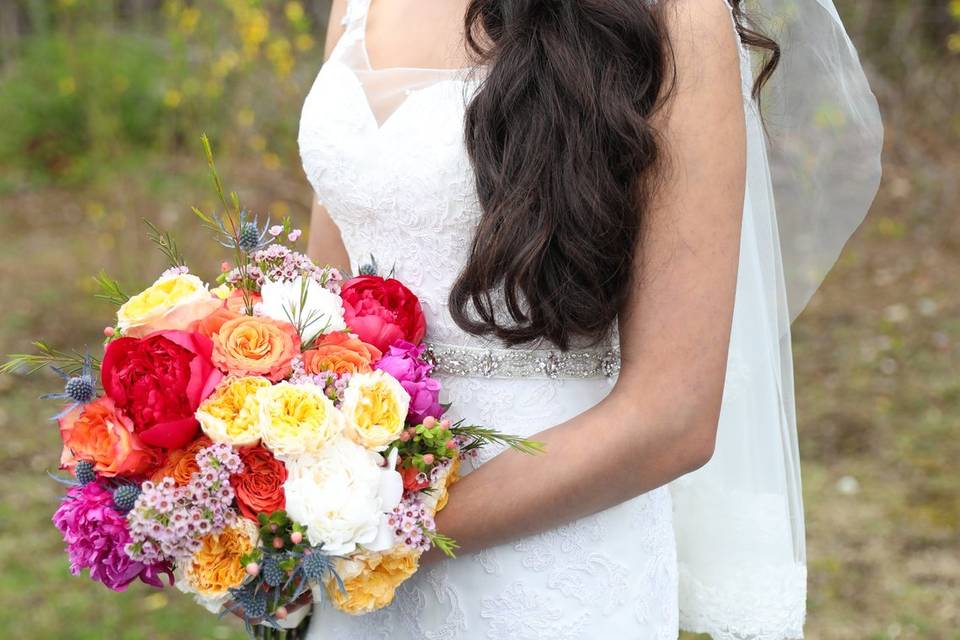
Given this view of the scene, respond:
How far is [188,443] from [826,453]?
4118 millimetres

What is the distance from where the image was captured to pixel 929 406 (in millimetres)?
5324

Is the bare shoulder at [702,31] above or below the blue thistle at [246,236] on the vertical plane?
above

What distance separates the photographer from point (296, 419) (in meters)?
1.43

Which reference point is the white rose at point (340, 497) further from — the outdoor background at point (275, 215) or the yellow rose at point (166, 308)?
the outdoor background at point (275, 215)

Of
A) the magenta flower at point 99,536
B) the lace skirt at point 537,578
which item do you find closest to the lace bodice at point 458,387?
A: the lace skirt at point 537,578

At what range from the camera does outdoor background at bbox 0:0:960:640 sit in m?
4.20

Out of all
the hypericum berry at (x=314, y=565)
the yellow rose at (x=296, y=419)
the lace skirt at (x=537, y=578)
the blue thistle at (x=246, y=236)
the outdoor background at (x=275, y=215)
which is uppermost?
the blue thistle at (x=246, y=236)

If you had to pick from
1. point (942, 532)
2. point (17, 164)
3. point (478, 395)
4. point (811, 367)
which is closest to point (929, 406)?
point (811, 367)

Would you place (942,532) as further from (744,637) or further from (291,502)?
(291,502)

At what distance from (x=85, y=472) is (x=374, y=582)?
44cm

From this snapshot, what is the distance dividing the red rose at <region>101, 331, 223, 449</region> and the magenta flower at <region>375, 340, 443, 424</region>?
10.1 inches

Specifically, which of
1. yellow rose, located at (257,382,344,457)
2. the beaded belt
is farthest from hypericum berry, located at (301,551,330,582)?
the beaded belt

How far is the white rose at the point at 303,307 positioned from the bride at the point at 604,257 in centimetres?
23

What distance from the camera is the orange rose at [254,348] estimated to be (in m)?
1.48
